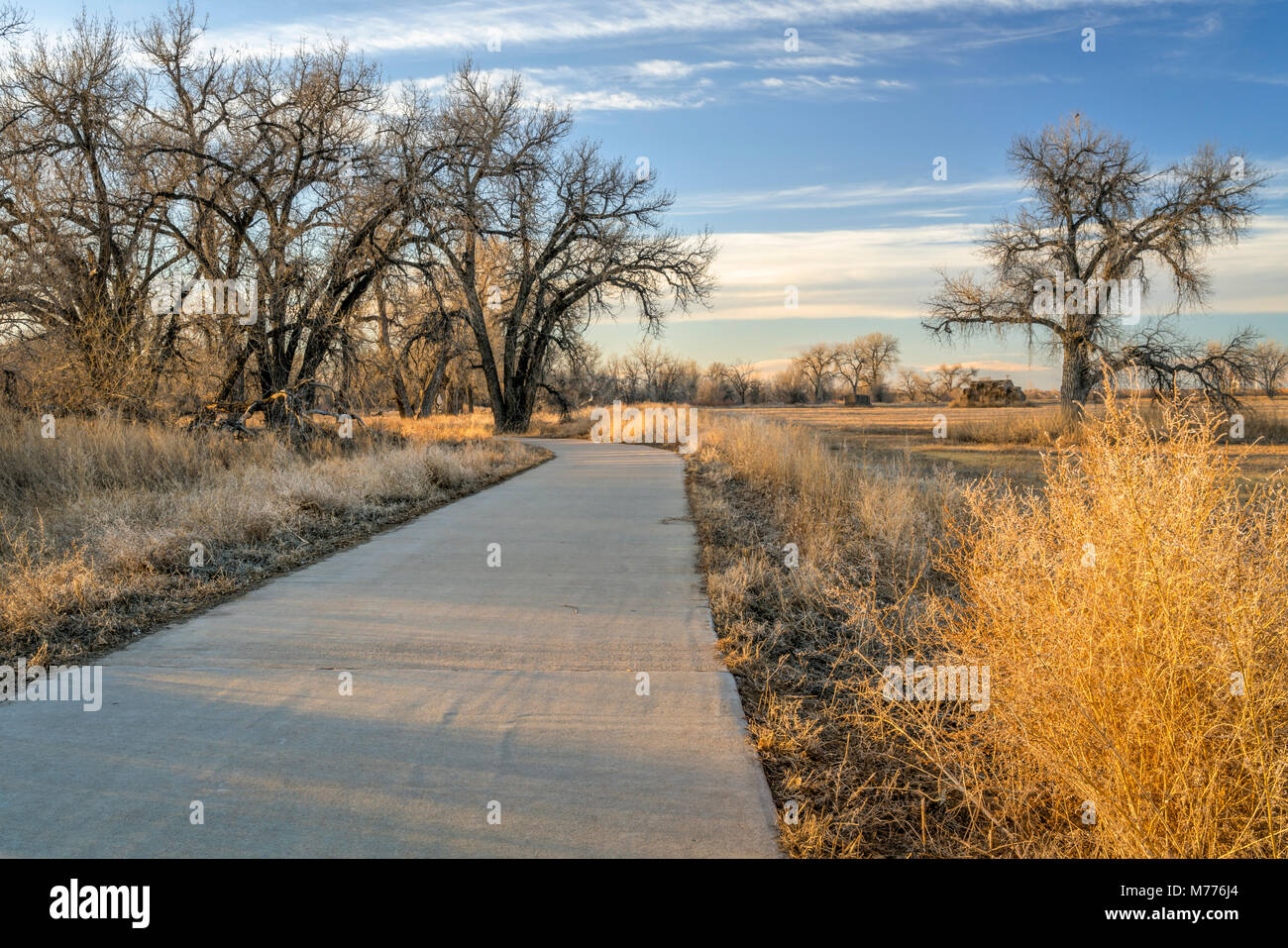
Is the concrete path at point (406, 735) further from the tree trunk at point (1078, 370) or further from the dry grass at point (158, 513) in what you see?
the tree trunk at point (1078, 370)

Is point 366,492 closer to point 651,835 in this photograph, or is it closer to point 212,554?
point 212,554

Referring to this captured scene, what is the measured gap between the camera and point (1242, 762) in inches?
117

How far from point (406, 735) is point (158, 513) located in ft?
24.4

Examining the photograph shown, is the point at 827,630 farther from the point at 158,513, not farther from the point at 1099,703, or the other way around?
the point at 158,513

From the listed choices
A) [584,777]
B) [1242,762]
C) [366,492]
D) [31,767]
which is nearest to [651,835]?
[584,777]

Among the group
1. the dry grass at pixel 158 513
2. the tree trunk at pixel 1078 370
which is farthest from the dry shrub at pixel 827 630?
the tree trunk at pixel 1078 370

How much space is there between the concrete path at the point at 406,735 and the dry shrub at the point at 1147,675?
1.20m

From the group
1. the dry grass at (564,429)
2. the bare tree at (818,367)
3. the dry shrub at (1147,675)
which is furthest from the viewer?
the bare tree at (818,367)

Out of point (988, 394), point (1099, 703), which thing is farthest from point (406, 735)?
point (988, 394)

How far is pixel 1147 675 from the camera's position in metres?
3.09

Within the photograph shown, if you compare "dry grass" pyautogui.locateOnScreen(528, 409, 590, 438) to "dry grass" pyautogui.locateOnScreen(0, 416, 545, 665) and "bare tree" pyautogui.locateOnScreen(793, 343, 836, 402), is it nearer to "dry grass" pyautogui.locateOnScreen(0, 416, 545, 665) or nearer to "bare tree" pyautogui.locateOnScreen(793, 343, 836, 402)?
"dry grass" pyautogui.locateOnScreen(0, 416, 545, 665)

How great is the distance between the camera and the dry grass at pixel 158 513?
6172mm

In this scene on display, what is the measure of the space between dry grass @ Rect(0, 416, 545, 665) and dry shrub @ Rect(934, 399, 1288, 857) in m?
5.76

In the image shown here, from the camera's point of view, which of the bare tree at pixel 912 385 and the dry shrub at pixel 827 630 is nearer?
the dry shrub at pixel 827 630
